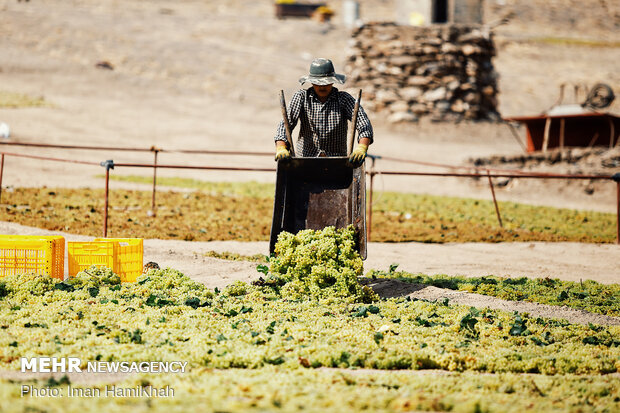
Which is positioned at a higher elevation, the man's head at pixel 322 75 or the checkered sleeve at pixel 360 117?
the man's head at pixel 322 75

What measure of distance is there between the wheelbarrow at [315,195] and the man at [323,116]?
0.18m

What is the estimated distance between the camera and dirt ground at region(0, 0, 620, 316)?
443 inches

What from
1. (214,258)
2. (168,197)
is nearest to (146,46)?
(168,197)

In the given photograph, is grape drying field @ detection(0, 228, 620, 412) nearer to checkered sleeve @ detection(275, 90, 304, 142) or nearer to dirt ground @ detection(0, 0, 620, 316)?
checkered sleeve @ detection(275, 90, 304, 142)

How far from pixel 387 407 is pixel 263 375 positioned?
0.97 metres

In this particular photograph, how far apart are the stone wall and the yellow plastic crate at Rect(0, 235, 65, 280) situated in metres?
26.4

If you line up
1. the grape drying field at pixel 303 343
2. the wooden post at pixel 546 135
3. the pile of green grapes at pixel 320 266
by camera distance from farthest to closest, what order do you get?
the wooden post at pixel 546 135, the pile of green grapes at pixel 320 266, the grape drying field at pixel 303 343

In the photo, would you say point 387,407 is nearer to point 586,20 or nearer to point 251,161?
point 251,161

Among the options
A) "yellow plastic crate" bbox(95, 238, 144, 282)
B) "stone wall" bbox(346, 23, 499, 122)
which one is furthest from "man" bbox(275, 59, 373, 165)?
"stone wall" bbox(346, 23, 499, 122)

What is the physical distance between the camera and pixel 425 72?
33781 mm

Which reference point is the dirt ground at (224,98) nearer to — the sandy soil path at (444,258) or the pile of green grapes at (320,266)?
the sandy soil path at (444,258)

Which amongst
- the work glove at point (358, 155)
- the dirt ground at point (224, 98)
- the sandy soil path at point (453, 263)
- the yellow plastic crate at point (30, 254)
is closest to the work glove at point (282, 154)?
the work glove at point (358, 155)

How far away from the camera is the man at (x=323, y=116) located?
780cm

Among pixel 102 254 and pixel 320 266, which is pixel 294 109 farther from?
pixel 102 254
